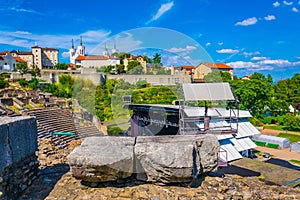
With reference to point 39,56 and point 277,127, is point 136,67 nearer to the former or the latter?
point 277,127

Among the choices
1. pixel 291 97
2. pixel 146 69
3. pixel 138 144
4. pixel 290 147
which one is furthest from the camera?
pixel 291 97

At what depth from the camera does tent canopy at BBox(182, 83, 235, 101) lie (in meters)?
7.91

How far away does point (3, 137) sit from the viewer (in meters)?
3.40

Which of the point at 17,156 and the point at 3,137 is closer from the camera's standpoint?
the point at 3,137

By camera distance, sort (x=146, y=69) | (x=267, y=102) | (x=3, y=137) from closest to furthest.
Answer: (x=3, y=137), (x=146, y=69), (x=267, y=102)

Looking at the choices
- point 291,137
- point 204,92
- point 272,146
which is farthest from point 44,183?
point 291,137

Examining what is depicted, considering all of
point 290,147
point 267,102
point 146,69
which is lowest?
point 290,147

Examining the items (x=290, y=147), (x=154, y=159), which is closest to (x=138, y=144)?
(x=154, y=159)

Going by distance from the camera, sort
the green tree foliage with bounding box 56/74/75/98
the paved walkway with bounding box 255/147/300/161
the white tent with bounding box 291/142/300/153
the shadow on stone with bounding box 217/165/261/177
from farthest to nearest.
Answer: the green tree foliage with bounding box 56/74/75/98
the white tent with bounding box 291/142/300/153
the paved walkway with bounding box 255/147/300/161
the shadow on stone with bounding box 217/165/261/177

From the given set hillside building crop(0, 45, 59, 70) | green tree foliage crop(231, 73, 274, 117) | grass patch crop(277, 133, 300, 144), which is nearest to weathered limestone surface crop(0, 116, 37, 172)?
grass patch crop(277, 133, 300, 144)

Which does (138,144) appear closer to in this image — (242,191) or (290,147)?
(242,191)

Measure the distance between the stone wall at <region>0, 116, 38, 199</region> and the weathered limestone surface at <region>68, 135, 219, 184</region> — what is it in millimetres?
832

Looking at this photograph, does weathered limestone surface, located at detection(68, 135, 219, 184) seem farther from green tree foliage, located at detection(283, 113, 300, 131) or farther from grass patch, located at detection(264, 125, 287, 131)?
grass patch, located at detection(264, 125, 287, 131)

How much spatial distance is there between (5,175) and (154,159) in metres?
2.18
